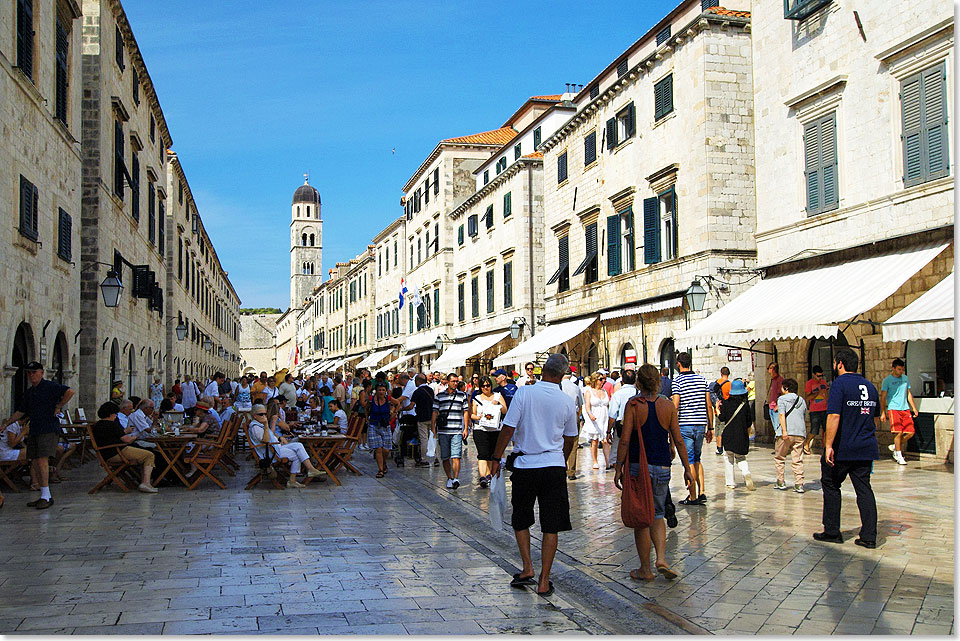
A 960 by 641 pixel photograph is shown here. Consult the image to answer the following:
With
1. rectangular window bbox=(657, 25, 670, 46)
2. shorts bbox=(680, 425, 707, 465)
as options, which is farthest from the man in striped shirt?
rectangular window bbox=(657, 25, 670, 46)

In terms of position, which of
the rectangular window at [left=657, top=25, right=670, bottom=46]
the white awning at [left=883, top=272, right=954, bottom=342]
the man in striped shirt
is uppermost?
the rectangular window at [left=657, top=25, right=670, bottom=46]

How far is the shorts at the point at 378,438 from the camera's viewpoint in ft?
47.0

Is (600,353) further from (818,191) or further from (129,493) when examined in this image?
(129,493)

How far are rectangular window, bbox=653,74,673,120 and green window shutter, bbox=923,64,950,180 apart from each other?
7.56m

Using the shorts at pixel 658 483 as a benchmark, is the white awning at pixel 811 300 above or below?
above

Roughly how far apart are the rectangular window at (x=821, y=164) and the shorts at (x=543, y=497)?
11.1m

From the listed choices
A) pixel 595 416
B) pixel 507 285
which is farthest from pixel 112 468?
pixel 507 285

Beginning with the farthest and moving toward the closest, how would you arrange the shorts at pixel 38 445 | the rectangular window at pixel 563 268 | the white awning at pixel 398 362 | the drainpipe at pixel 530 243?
1. the white awning at pixel 398 362
2. the drainpipe at pixel 530 243
3. the rectangular window at pixel 563 268
4. the shorts at pixel 38 445

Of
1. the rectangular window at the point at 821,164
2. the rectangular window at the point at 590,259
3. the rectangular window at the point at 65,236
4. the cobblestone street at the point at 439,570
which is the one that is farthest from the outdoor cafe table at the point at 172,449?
the rectangular window at the point at 590,259

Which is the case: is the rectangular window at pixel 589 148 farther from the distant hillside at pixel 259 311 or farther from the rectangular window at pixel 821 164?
the distant hillside at pixel 259 311

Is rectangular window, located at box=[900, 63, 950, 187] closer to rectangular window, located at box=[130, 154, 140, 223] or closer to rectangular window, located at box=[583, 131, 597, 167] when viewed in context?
rectangular window, located at box=[583, 131, 597, 167]

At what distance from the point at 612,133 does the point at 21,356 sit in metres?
15.8

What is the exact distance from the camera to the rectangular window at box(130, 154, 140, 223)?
2251cm

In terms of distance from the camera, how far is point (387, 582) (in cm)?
629
